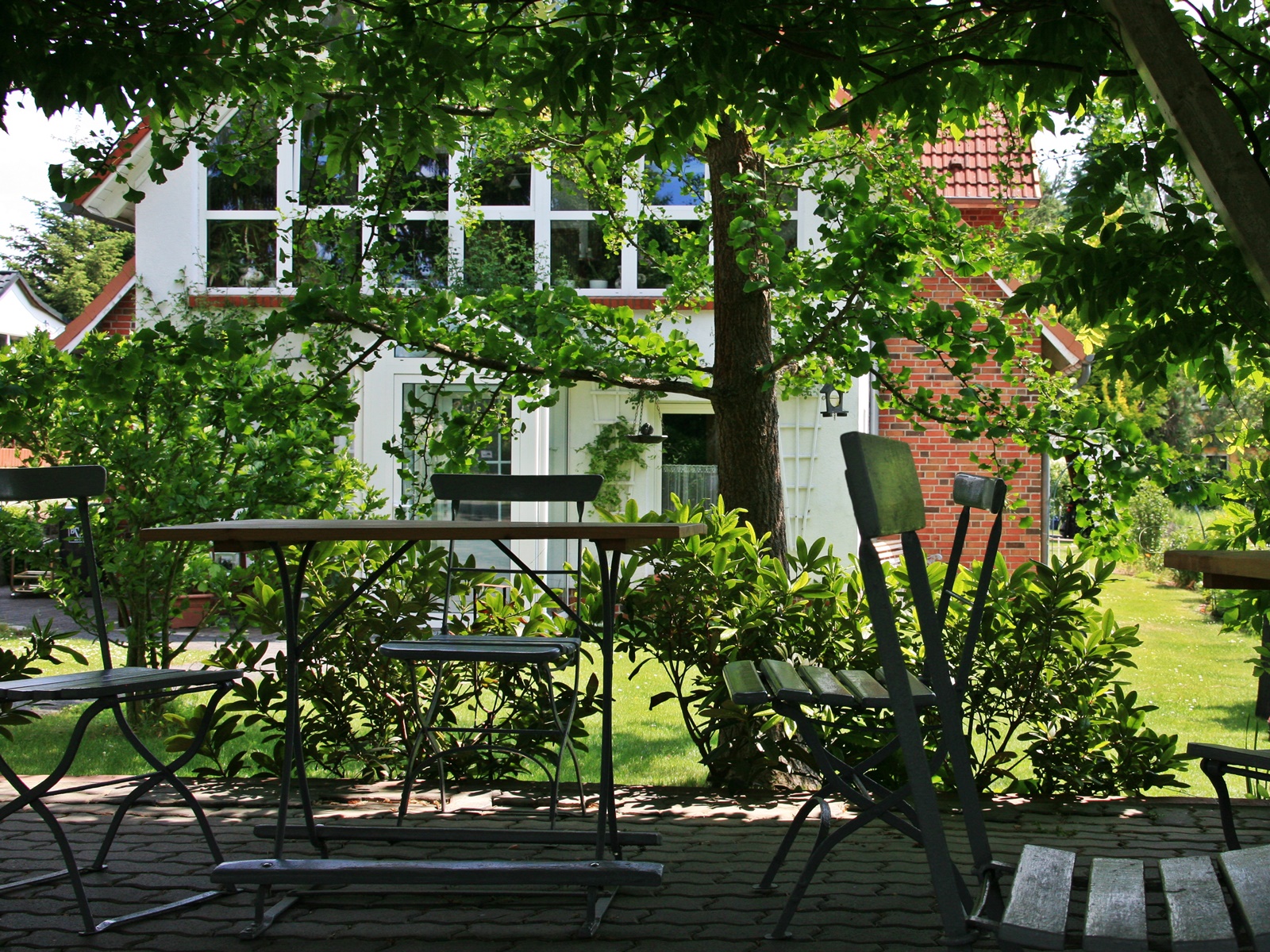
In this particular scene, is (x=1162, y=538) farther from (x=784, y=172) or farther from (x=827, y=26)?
(x=827, y=26)

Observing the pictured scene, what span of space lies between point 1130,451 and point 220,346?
3409 millimetres

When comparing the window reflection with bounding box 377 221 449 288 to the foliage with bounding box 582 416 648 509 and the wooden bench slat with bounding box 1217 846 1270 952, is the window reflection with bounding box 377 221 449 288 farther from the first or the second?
the wooden bench slat with bounding box 1217 846 1270 952

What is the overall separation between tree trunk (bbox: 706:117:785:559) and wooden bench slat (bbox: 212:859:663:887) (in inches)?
89.8

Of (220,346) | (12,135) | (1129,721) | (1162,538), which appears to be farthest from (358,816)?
(1162,538)

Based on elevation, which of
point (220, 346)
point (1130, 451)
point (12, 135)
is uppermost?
point (12, 135)

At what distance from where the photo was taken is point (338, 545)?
4285mm

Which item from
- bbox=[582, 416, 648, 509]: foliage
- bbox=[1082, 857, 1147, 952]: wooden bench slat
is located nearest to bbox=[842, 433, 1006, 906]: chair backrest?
bbox=[1082, 857, 1147, 952]: wooden bench slat

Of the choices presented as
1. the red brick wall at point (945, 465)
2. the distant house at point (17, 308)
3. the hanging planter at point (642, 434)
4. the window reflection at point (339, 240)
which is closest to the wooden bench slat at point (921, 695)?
the window reflection at point (339, 240)

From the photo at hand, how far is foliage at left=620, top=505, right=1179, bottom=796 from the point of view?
3848 mm

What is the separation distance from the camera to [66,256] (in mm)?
39719

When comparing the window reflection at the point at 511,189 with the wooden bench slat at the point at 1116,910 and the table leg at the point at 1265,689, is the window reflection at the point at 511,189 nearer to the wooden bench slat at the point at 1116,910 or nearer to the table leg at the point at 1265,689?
the table leg at the point at 1265,689

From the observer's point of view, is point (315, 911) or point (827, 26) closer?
point (315, 911)

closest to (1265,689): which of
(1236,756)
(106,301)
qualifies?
(1236,756)

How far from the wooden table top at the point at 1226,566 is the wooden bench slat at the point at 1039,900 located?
31.4 inches
